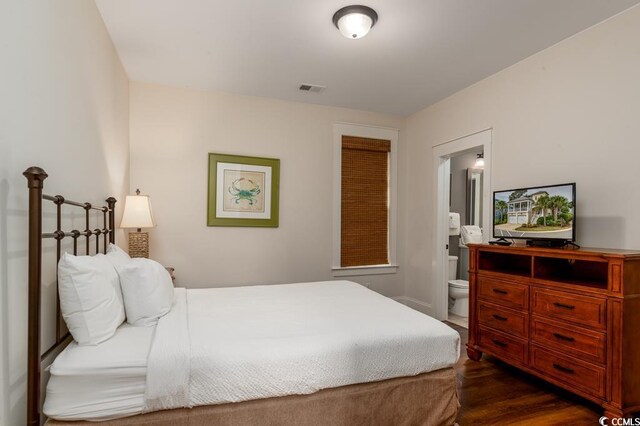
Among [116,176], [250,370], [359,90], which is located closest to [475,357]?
[250,370]

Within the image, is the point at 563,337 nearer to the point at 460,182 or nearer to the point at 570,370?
the point at 570,370

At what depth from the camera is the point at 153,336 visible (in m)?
1.75

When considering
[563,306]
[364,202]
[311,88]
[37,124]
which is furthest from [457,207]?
[37,124]

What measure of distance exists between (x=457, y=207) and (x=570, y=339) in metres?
3.39

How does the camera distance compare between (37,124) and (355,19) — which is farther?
(355,19)

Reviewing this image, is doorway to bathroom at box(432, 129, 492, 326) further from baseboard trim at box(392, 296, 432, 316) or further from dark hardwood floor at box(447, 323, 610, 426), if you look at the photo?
dark hardwood floor at box(447, 323, 610, 426)

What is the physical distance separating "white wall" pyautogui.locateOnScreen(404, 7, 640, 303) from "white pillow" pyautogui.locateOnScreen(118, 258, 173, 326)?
3.09 meters

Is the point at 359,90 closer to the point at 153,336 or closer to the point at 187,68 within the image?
the point at 187,68

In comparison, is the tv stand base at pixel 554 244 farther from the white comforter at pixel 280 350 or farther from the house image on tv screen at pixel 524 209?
the white comforter at pixel 280 350

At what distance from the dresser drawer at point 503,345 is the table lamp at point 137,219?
10.4 feet

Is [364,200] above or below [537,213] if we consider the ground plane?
above

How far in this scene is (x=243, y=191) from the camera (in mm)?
4078

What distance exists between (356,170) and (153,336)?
11.2ft

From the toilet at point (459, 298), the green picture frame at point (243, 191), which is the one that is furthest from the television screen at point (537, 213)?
the green picture frame at point (243, 191)
